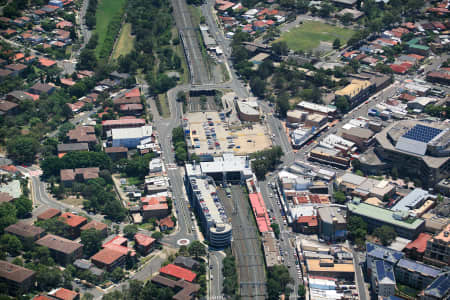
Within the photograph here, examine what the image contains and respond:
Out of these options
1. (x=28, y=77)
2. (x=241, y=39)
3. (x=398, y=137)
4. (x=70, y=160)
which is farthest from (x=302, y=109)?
(x=28, y=77)

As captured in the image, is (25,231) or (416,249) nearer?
(416,249)

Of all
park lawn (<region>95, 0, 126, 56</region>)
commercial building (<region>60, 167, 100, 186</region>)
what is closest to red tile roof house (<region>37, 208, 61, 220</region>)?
commercial building (<region>60, 167, 100, 186</region>)

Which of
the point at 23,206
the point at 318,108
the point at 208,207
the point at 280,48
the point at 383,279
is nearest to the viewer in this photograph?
the point at 383,279

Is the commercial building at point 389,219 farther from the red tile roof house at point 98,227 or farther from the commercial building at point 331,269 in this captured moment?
the red tile roof house at point 98,227

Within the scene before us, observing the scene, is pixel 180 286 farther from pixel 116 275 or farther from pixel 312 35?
pixel 312 35

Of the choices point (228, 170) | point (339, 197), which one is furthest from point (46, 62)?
point (339, 197)

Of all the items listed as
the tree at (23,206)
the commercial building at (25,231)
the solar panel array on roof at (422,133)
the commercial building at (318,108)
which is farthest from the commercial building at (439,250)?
the tree at (23,206)

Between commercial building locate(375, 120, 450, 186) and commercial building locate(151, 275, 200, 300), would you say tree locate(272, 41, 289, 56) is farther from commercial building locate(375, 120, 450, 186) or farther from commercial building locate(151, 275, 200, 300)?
commercial building locate(151, 275, 200, 300)
